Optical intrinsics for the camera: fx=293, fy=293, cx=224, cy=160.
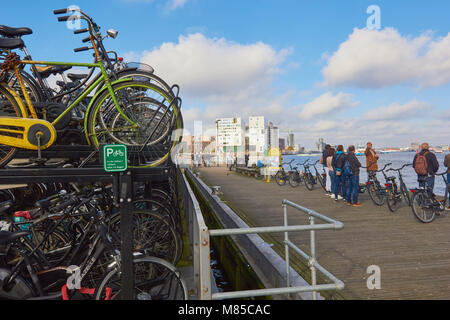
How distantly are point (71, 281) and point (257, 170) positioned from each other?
63.3ft

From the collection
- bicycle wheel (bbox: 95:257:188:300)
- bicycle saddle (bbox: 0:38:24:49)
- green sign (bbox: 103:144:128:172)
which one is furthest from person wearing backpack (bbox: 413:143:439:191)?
bicycle saddle (bbox: 0:38:24:49)

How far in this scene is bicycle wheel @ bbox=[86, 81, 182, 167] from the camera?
4.24 meters

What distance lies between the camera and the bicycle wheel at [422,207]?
7.04 meters

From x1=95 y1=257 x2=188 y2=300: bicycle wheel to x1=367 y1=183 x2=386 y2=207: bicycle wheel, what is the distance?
26.3 ft

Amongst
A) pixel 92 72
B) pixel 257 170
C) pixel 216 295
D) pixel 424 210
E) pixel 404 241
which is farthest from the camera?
pixel 257 170

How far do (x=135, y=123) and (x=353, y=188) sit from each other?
25.9ft

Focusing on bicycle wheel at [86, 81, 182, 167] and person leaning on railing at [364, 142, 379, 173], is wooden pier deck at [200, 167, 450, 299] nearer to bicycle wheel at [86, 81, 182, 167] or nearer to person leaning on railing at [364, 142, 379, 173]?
person leaning on railing at [364, 142, 379, 173]

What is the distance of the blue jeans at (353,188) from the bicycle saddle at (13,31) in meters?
9.14

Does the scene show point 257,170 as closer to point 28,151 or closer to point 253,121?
point 28,151

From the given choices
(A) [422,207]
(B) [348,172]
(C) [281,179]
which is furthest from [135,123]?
(C) [281,179]

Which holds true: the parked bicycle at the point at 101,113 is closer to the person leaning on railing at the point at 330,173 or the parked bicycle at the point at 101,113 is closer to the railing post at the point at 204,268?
the railing post at the point at 204,268

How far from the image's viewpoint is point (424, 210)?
7.12 metres

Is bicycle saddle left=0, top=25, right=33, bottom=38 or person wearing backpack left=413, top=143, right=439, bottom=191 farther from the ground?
bicycle saddle left=0, top=25, right=33, bottom=38
